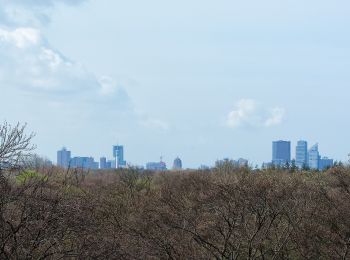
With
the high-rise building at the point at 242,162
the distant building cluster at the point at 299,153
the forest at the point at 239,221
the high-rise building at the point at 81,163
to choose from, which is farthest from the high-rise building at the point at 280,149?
the forest at the point at 239,221

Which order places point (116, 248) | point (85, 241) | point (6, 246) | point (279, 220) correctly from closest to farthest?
point (6, 246), point (85, 241), point (116, 248), point (279, 220)

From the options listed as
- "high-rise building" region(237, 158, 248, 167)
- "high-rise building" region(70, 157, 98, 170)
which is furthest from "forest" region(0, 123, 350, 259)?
"high-rise building" region(70, 157, 98, 170)

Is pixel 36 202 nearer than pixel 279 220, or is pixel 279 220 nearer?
pixel 36 202

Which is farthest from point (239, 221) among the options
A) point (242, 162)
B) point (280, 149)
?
point (280, 149)

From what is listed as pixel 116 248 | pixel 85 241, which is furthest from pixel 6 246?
pixel 116 248

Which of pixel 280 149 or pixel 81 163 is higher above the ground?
pixel 280 149

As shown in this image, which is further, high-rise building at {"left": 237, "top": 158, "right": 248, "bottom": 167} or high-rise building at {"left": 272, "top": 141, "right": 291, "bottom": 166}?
high-rise building at {"left": 272, "top": 141, "right": 291, "bottom": 166}

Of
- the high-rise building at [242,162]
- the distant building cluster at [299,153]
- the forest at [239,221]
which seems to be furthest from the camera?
the distant building cluster at [299,153]

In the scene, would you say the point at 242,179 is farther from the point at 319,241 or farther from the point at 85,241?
the point at 85,241

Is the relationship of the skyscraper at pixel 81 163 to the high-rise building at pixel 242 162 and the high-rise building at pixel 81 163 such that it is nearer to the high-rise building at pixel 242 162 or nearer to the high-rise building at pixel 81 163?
the high-rise building at pixel 81 163

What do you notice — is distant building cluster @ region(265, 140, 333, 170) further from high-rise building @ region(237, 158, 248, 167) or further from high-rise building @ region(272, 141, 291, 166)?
high-rise building @ region(237, 158, 248, 167)

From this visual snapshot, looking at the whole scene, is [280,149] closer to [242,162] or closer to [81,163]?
[81,163]

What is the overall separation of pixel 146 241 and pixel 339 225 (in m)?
5.18

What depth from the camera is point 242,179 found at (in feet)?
58.9
